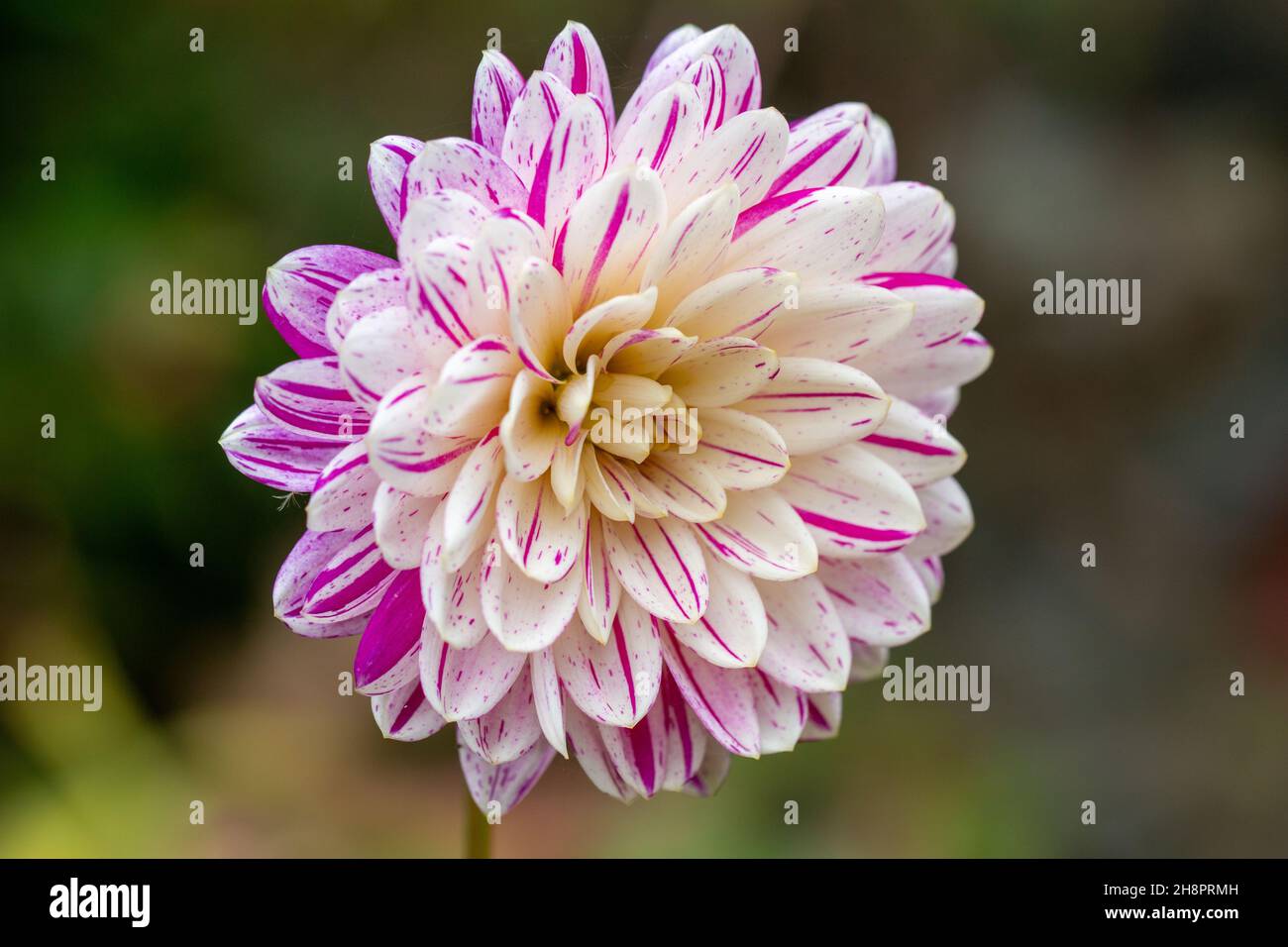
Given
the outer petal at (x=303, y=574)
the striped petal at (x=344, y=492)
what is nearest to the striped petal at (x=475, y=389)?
the striped petal at (x=344, y=492)

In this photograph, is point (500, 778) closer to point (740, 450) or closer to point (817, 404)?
point (740, 450)

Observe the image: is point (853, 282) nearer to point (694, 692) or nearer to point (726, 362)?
point (726, 362)

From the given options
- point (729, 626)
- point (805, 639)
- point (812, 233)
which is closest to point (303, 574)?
point (729, 626)

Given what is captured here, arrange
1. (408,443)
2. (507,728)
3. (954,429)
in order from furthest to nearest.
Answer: (954,429) → (507,728) → (408,443)

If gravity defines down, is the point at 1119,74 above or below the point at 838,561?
above

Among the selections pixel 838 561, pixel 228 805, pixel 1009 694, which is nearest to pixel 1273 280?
pixel 1009 694

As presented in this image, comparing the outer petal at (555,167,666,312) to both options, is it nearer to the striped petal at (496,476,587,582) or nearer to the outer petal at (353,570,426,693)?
the striped petal at (496,476,587,582)
